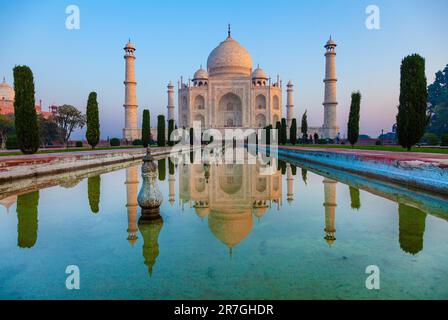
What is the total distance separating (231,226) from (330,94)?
1204 inches

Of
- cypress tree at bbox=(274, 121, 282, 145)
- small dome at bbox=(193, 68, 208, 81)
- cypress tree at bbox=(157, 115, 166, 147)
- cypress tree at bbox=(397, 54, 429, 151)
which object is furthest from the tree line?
cypress tree at bbox=(274, 121, 282, 145)

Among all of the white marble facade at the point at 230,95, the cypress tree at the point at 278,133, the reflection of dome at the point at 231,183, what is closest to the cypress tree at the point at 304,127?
the cypress tree at the point at 278,133

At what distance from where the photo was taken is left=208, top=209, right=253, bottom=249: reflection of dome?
10.2 feet

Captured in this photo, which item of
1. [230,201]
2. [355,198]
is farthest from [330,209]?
[230,201]

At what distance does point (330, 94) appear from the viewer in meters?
31.3

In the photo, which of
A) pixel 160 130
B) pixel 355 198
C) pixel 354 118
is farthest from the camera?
pixel 160 130

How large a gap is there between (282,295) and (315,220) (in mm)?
2020

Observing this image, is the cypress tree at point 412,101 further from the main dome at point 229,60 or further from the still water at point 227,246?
the main dome at point 229,60

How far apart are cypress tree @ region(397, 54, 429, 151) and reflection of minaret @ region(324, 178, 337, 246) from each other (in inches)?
259

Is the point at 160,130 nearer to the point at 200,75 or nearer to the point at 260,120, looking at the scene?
the point at 260,120

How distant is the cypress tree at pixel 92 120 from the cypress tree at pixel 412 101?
14.7 meters

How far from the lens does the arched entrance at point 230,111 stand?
131 ft

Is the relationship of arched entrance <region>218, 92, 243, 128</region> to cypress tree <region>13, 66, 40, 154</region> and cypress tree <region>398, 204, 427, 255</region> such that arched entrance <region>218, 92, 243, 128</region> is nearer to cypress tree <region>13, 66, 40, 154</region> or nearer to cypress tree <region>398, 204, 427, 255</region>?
cypress tree <region>13, 66, 40, 154</region>

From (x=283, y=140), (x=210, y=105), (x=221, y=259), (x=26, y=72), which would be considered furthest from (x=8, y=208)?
(x=210, y=105)
